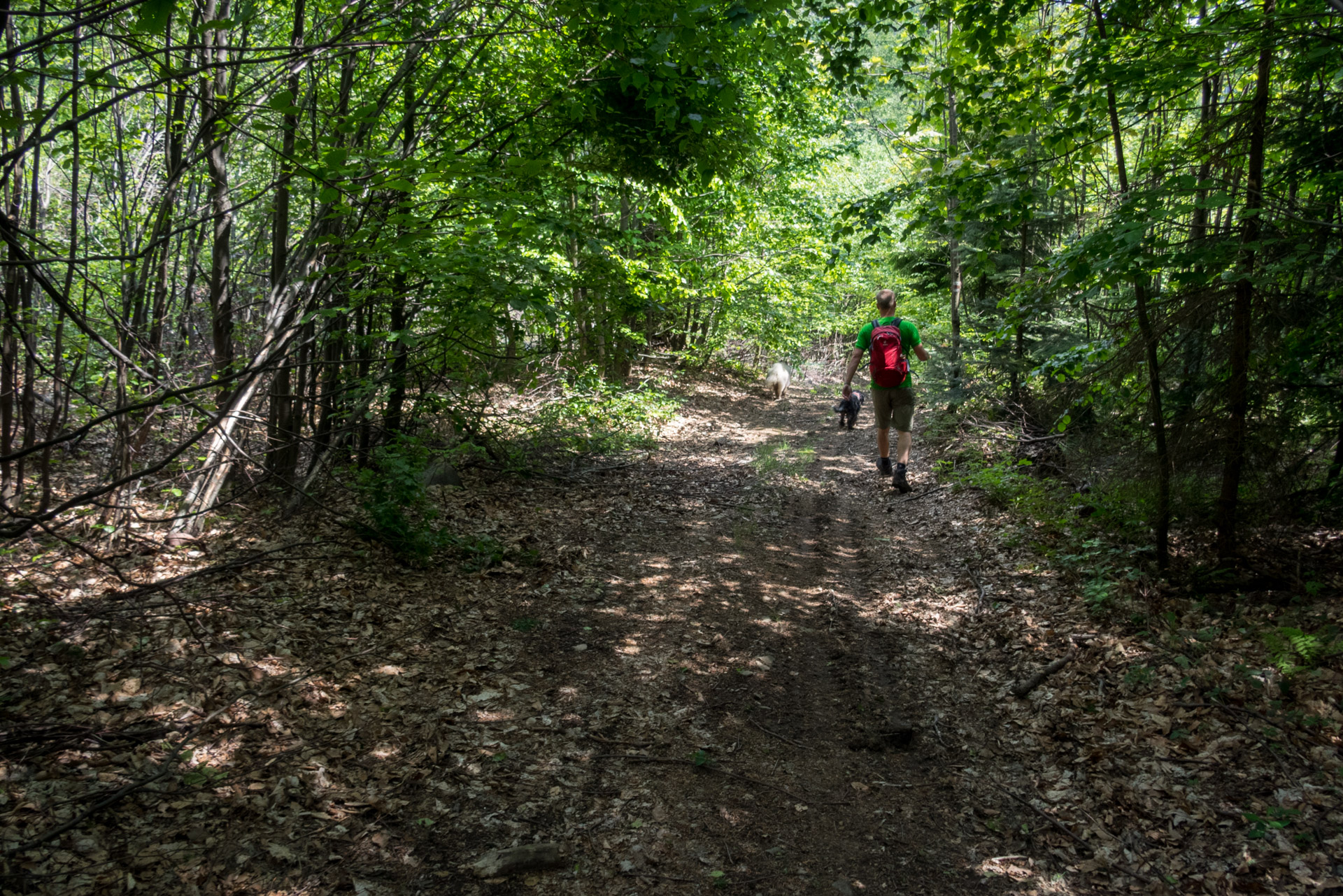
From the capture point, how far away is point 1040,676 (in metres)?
4.47

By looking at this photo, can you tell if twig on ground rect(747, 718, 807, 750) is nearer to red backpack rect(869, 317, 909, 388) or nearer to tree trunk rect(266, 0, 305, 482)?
tree trunk rect(266, 0, 305, 482)

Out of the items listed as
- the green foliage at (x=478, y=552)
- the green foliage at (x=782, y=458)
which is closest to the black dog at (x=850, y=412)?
the green foliage at (x=782, y=458)

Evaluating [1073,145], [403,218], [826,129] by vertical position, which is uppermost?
[826,129]

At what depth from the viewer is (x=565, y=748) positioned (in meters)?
3.88

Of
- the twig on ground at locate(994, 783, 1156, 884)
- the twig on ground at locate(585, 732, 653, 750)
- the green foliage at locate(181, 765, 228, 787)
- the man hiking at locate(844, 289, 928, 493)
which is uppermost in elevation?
the man hiking at locate(844, 289, 928, 493)

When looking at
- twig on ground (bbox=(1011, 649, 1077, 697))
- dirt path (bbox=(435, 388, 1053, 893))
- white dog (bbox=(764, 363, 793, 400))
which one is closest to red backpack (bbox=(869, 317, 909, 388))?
dirt path (bbox=(435, 388, 1053, 893))

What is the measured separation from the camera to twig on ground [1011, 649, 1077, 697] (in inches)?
173

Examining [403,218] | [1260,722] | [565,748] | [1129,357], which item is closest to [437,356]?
[403,218]

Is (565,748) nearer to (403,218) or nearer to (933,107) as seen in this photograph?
(403,218)

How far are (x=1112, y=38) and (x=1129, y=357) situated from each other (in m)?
2.30

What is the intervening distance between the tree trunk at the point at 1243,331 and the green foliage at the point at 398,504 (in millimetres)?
5762

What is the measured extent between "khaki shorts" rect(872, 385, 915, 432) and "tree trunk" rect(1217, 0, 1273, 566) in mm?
4259

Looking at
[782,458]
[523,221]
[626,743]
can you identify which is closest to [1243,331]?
[626,743]

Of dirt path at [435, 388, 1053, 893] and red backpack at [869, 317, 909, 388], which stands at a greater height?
red backpack at [869, 317, 909, 388]
